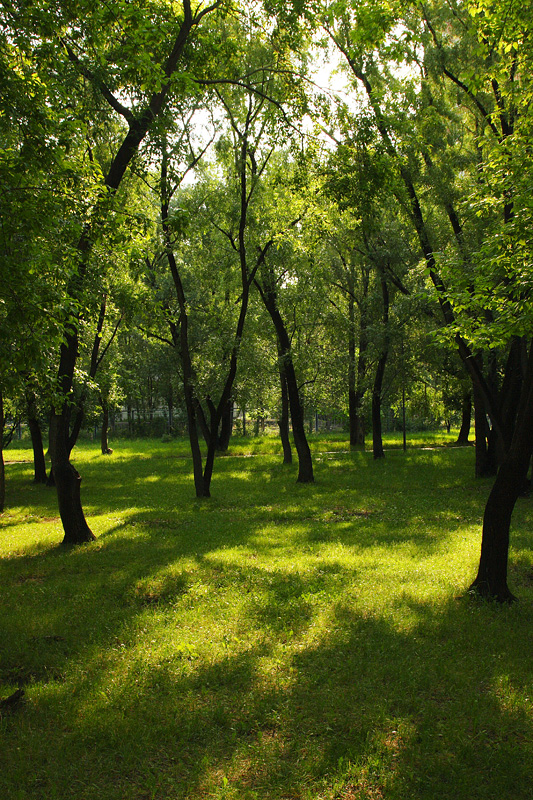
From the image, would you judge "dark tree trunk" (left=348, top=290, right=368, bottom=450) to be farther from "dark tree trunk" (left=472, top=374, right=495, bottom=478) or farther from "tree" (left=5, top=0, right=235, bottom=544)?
"tree" (left=5, top=0, right=235, bottom=544)

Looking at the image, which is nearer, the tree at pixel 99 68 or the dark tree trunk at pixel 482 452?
the tree at pixel 99 68

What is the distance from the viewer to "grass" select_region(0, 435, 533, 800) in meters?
3.99

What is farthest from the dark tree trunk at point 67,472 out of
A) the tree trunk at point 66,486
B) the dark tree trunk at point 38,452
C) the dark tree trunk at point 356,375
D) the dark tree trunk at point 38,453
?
the dark tree trunk at point 356,375

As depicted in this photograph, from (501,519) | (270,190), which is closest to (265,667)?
(501,519)

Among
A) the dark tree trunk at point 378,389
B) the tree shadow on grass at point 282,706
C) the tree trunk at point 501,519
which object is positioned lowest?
the tree shadow on grass at point 282,706

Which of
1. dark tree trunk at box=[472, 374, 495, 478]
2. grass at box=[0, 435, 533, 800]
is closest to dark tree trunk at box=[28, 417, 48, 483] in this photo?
grass at box=[0, 435, 533, 800]

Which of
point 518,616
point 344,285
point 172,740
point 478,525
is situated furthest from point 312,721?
point 344,285

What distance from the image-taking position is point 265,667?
18.1ft

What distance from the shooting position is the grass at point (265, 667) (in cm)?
399

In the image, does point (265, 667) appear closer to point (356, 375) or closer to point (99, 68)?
point (99, 68)

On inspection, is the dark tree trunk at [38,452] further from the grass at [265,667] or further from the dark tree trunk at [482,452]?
the dark tree trunk at [482,452]

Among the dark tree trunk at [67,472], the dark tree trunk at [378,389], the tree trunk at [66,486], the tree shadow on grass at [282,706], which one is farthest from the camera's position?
the dark tree trunk at [378,389]

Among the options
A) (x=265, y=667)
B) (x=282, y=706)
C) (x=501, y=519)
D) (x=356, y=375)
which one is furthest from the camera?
(x=356, y=375)

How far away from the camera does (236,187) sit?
55.0 feet
